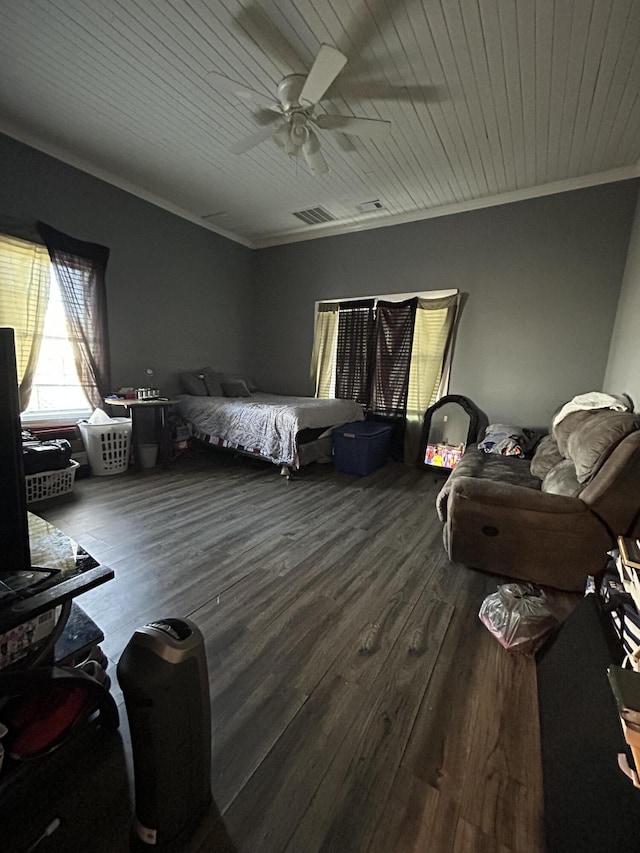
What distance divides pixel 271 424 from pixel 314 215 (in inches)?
113

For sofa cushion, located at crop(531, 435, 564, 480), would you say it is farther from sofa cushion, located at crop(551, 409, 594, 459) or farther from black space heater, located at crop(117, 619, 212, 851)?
black space heater, located at crop(117, 619, 212, 851)

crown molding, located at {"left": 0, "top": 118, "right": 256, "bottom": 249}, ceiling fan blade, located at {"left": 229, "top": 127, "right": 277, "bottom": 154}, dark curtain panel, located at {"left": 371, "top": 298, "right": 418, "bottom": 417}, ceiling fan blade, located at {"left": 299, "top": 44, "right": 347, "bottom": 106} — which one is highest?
crown molding, located at {"left": 0, "top": 118, "right": 256, "bottom": 249}

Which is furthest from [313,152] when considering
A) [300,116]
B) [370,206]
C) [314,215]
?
[314,215]

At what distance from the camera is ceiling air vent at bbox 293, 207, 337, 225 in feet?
13.9

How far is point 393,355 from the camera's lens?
14.6ft

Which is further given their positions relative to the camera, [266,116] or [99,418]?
[99,418]

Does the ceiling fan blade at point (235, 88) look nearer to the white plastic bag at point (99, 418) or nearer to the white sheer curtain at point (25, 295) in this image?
the white sheer curtain at point (25, 295)

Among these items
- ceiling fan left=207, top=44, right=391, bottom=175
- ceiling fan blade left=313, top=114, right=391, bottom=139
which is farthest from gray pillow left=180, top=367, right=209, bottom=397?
ceiling fan blade left=313, top=114, right=391, bottom=139

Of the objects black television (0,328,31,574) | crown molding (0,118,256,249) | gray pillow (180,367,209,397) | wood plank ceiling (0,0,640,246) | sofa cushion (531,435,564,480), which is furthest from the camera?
gray pillow (180,367,209,397)

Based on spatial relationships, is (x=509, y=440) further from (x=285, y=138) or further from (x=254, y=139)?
(x=254, y=139)

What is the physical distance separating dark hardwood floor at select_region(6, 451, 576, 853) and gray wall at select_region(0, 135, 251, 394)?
93.8 inches

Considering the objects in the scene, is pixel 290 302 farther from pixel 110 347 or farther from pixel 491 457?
pixel 491 457

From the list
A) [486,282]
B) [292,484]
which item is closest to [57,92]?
[292,484]

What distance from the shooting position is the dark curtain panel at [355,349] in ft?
15.1
